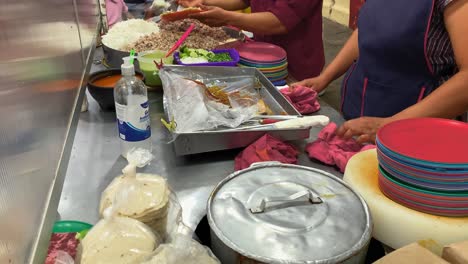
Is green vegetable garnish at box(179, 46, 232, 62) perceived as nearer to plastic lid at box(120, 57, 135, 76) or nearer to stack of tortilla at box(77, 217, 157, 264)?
plastic lid at box(120, 57, 135, 76)

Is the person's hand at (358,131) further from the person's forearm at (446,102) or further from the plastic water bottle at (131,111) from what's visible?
the plastic water bottle at (131,111)

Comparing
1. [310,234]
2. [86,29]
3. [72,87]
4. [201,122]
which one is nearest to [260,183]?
[310,234]

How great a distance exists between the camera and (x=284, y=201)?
34.2 inches

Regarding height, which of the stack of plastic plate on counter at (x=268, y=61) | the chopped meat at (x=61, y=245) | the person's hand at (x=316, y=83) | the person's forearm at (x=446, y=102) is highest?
the person's forearm at (x=446, y=102)

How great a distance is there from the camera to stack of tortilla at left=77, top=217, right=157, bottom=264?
73 cm

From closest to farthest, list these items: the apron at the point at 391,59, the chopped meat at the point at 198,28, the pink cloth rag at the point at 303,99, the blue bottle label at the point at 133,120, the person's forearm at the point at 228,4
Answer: the blue bottle label at the point at 133,120, the apron at the point at 391,59, the pink cloth rag at the point at 303,99, the chopped meat at the point at 198,28, the person's forearm at the point at 228,4

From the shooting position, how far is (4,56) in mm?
711

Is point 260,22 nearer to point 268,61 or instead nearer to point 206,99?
point 268,61

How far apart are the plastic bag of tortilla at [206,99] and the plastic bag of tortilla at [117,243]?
0.49 meters

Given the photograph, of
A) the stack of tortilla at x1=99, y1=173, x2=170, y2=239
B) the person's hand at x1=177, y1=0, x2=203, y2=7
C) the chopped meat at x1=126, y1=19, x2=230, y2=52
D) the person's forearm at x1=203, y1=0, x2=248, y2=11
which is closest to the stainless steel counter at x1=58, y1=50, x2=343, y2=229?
the stack of tortilla at x1=99, y1=173, x2=170, y2=239

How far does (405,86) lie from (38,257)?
1334 mm

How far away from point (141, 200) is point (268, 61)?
112cm

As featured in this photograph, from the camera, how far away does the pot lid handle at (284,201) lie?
851 millimetres

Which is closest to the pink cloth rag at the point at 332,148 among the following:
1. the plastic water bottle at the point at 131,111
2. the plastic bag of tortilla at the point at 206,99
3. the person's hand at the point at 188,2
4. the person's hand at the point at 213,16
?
the plastic bag of tortilla at the point at 206,99
